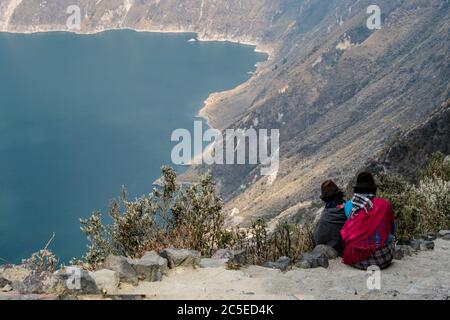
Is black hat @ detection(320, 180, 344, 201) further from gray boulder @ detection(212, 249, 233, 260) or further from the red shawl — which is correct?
gray boulder @ detection(212, 249, 233, 260)

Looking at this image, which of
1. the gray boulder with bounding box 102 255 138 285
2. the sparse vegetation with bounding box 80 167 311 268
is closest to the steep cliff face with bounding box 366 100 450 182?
the sparse vegetation with bounding box 80 167 311 268

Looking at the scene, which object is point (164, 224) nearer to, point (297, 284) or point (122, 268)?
point (122, 268)

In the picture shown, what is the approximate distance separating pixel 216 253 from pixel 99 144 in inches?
5598

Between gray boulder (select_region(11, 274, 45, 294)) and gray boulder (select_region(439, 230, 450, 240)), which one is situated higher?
gray boulder (select_region(439, 230, 450, 240))

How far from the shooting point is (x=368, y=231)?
33.4ft

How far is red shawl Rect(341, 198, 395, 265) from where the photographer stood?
1012cm

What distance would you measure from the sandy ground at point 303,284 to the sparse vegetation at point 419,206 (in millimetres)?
1805

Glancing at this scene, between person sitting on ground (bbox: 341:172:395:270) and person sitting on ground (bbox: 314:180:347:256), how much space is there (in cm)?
40

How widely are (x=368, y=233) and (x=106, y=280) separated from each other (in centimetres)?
449

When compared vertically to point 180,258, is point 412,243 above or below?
above

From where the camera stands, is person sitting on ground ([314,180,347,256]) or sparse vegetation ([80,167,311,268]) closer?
person sitting on ground ([314,180,347,256])

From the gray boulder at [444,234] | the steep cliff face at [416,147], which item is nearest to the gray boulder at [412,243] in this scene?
the gray boulder at [444,234]

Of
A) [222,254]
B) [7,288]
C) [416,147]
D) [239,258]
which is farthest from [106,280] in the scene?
[416,147]
